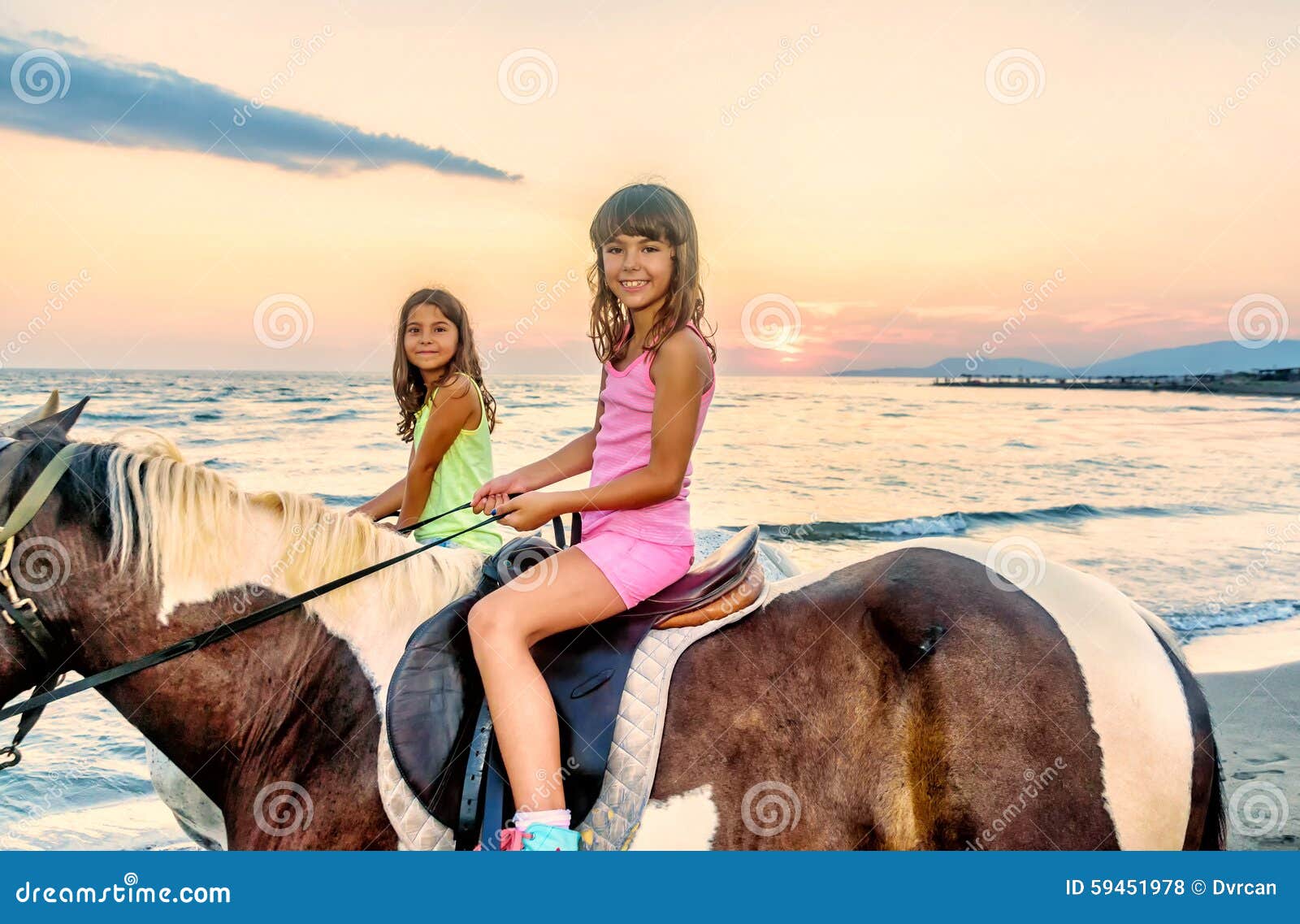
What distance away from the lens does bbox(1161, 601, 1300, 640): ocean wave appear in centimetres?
726

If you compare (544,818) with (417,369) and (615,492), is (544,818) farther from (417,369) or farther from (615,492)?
(417,369)

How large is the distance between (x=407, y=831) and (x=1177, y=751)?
174 centimetres

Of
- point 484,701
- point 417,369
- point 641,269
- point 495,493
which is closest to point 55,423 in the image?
point 495,493

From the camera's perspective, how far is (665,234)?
2346 millimetres

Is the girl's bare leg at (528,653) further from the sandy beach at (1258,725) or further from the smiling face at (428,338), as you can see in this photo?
the sandy beach at (1258,725)

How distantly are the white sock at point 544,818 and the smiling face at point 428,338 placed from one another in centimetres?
215

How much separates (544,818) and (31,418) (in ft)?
5.16

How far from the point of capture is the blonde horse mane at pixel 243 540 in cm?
206

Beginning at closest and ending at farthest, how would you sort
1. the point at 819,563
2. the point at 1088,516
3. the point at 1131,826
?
the point at 1131,826
the point at 819,563
the point at 1088,516

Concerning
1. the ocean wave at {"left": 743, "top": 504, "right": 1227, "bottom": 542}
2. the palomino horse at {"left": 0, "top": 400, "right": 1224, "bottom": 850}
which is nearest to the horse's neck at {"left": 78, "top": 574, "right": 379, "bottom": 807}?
the palomino horse at {"left": 0, "top": 400, "right": 1224, "bottom": 850}

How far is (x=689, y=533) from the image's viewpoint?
229 cm

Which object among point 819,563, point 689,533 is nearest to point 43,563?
point 689,533
